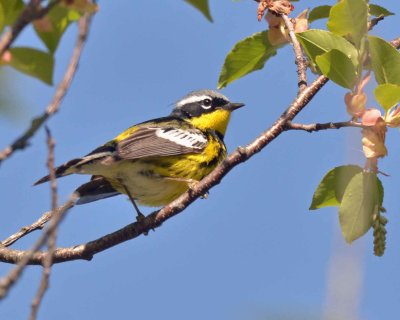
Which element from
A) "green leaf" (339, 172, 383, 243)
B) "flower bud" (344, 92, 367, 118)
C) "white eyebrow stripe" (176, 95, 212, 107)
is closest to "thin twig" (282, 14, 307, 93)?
"flower bud" (344, 92, 367, 118)

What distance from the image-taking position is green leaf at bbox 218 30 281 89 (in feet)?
11.7

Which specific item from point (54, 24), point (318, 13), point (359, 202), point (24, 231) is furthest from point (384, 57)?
point (24, 231)

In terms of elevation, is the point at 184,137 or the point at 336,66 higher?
the point at 184,137

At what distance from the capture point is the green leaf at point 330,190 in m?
2.99

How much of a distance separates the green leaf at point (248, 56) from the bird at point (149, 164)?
4.45 ft

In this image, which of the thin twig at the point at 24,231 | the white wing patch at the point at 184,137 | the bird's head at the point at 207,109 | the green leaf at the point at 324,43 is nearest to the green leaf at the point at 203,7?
the green leaf at the point at 324,43

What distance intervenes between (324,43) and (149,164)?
2508 mm

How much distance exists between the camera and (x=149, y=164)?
5258 millimetres

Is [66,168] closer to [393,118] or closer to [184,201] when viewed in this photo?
[184,201]

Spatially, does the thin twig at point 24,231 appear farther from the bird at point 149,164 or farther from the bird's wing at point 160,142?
the bird's wing at point 160,142

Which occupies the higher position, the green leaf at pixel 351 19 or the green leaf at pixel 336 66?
the green leaf at pixel 351 19

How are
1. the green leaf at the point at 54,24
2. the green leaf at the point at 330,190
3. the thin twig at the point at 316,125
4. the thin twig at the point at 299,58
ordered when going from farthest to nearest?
the thin twig at the point at 299,58, the green leaf at the point at 330,190, the thin twig at the point at 316,125, the green leaf at the point at 54,24

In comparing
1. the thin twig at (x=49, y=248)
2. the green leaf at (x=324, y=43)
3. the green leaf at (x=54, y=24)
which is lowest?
the thin twig at (x=49, y=248)

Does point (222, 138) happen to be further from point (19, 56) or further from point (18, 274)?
point (18, 274)
